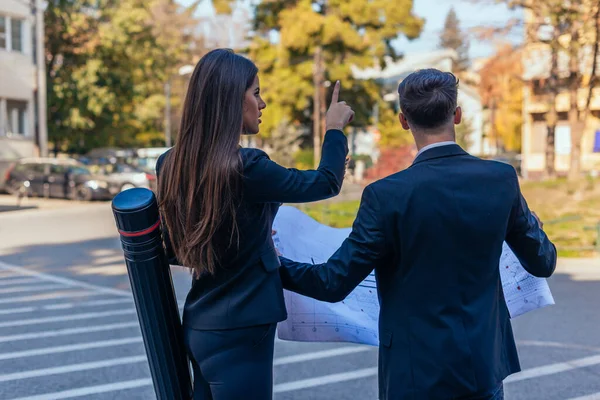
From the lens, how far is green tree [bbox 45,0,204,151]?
38.7 meters

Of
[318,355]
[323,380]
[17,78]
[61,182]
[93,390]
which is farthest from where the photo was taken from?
[17,78]

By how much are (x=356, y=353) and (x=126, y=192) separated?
14.8ft

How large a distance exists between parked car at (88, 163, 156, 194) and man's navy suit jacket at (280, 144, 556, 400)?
27.2m

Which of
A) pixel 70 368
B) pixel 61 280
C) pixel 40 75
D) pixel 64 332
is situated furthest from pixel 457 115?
pixel 40 75

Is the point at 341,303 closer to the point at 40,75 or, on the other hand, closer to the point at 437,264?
the point at 437,264

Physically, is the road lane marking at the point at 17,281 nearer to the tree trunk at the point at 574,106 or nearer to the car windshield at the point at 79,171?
the tree trunk at the point at 574,106

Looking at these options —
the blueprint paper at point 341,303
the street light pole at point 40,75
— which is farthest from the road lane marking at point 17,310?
the street light pole at point 40,75

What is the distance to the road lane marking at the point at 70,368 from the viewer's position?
19.5 feet

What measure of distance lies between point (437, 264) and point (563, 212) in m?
17.9

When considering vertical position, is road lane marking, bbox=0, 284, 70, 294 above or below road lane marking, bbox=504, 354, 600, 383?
below

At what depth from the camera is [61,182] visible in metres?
28.9

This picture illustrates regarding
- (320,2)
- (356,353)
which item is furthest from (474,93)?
(356,353)

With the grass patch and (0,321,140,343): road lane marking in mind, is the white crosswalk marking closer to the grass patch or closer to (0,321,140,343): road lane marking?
(0,321,140,343): road lane marking

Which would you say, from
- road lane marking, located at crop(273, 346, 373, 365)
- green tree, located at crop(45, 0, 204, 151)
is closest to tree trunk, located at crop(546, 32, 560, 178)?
road lane marking, located at crop(273, 346, 373, 365)
